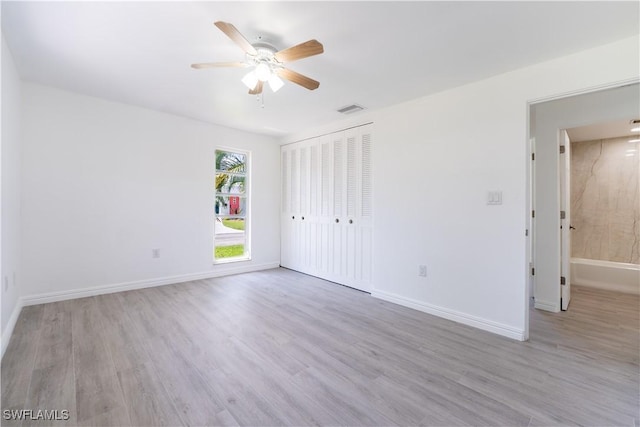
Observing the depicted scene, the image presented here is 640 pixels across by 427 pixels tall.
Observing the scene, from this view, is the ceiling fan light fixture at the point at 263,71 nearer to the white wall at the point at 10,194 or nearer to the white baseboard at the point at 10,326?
the white wall at the point at 10,194

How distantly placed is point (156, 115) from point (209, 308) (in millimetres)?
2826

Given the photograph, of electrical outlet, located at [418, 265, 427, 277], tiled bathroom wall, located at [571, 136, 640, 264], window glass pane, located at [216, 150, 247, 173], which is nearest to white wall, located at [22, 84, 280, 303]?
window glass pane, located at [216, 150, 247, 173]

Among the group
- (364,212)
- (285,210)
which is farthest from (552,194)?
(285,210)

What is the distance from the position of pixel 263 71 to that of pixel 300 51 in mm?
404

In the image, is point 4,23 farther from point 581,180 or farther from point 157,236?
point 581,180

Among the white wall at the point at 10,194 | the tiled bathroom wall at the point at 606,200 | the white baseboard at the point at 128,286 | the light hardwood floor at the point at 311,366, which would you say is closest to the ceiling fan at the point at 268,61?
the white wall at the point at 10,194

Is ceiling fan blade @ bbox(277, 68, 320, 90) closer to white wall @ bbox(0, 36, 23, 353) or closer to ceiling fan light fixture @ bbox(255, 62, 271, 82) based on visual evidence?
ceiling fan light fixture @ bbox(255, 62, 271, 82)

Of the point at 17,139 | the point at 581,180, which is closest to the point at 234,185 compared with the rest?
the point at 17,139

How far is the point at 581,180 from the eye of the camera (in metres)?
4.62

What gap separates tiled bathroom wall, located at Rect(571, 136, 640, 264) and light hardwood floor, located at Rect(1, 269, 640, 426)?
174 cm

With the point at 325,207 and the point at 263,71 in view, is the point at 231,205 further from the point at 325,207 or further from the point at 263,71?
the point at 263,71

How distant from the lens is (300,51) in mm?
1909

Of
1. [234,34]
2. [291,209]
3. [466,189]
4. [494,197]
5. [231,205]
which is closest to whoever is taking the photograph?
[234,34]

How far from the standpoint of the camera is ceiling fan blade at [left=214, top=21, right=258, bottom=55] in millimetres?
1609
